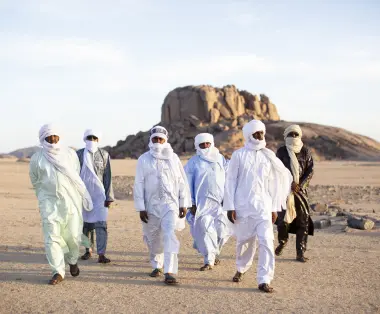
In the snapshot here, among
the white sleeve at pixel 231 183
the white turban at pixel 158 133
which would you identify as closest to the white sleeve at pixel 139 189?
the white turban at pixel 158 133

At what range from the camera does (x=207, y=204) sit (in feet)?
26.3

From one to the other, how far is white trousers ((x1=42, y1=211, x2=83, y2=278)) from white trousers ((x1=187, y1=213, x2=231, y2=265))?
171 centimetres

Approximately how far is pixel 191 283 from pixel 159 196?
3.69 feet

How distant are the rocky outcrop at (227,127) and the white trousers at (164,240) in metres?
49.1

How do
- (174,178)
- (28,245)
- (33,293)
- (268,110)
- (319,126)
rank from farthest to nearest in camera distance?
(268,110) → (319,126) → (28,245) → (174,178) → (33,293)

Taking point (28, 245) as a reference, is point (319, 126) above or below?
above

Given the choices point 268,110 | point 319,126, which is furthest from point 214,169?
point 268,110

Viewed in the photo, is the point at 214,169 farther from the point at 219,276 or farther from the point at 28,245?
the point at 28,245

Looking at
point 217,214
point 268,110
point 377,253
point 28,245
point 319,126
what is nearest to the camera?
point 217,214

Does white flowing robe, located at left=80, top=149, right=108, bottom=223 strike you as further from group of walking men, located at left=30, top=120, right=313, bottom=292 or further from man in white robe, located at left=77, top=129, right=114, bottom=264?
group of walking men, located at left=30, top=120, right=313, bottom=292

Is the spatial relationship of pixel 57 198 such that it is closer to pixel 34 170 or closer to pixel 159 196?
pixel 34 170

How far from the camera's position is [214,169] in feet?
26.8

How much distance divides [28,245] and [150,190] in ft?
11.2

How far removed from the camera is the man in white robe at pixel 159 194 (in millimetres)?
7023
